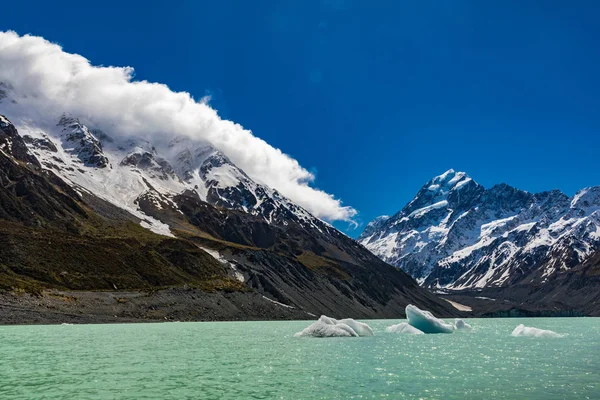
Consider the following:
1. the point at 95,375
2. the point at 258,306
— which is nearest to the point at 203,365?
the point at 95,375

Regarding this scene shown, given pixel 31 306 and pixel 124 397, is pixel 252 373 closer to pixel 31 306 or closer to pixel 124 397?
pixel 124 397

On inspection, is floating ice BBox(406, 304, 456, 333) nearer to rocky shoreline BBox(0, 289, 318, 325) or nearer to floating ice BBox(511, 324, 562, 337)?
floating ice BBox(511, 324, 562, 337)

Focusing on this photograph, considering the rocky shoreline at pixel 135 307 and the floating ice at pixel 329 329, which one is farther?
the rocky shoreline at pixel 135 307

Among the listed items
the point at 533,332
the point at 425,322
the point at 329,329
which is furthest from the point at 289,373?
the point at 425,322

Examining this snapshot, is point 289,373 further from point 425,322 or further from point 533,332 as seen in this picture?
point 425,322

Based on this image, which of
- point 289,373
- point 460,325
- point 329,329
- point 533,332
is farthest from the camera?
point 460,325

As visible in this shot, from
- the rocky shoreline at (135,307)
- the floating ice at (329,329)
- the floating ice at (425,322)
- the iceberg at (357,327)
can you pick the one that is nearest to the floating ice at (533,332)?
the floating ice at (425,322)

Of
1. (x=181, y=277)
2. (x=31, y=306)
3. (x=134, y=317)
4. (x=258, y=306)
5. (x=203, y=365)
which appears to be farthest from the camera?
(x=181, y=277)

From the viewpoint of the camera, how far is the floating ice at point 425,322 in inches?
3831

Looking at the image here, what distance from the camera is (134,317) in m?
127

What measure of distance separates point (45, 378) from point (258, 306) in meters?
139

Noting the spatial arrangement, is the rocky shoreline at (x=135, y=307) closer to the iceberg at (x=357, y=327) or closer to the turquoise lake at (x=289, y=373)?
the turquoise lake at (x=289, y=373)

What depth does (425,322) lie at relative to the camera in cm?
9769

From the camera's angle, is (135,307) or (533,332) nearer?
(533,332)
